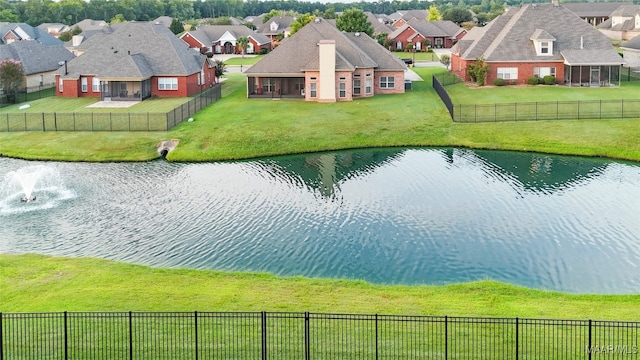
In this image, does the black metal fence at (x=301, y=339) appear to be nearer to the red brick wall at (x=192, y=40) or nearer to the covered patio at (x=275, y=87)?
the covered patio at (x=275, y=87)

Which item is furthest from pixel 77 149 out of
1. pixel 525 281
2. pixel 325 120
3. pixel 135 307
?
pixel 525 281

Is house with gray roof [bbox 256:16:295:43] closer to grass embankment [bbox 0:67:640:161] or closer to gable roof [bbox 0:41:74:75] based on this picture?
gable roof [bbox 0:41:74:75]

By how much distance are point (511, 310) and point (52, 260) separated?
20.3 m

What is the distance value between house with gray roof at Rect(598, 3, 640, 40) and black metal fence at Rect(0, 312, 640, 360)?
143030mm

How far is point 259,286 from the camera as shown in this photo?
2958 cm

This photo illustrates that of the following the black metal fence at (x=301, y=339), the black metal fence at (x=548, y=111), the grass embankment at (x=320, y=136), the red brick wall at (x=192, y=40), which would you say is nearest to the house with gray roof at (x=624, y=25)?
the red brick wall at (x=192, y=40)

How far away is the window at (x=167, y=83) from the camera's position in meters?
80.0

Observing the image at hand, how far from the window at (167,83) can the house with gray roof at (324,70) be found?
782 centimetres

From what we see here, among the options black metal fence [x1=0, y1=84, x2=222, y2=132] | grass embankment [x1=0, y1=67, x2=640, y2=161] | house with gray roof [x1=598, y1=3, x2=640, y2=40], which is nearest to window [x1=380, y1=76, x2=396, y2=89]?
grass embankment [x1=0, y1=67, x2=640, y2=161]

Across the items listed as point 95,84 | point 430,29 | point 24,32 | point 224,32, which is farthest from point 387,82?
point 24,32

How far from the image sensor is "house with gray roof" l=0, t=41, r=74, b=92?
9019cm

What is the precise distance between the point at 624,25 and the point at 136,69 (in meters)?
120

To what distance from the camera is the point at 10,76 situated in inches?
3191

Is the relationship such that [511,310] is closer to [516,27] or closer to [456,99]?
[456,99]
